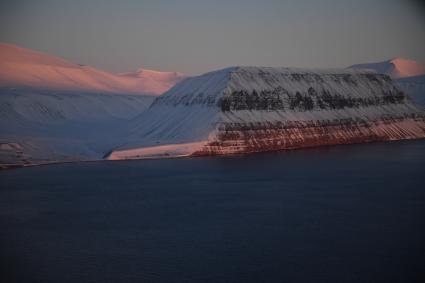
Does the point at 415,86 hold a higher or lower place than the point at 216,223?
higher

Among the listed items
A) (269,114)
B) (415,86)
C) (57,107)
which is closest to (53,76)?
(57,107)

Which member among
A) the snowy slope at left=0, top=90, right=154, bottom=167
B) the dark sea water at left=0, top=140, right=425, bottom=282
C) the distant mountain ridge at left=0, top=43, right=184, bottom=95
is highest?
the distant mountain ridge at left=0, top=43, right=184, bottom=95

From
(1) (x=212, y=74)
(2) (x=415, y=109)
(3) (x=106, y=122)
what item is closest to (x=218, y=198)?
(1) (x=212, y=74)

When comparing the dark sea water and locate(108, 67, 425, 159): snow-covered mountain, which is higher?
locate(108, 67, 425, 159): snow-covered mountain

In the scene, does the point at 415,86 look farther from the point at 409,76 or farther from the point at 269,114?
the point at 269,114

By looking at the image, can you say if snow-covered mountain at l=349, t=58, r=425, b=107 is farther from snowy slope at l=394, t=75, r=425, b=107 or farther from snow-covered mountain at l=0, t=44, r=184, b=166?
snow-covered mountain at l=0, t=44, r=184, b=166

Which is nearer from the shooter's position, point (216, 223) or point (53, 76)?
point (216, 223)

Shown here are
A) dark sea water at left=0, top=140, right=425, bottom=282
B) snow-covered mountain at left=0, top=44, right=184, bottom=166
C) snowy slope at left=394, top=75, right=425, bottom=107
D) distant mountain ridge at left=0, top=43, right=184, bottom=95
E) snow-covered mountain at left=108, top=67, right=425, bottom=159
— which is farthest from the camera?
distant mountain ridge at left=0, top=43, right=184, bottom=95

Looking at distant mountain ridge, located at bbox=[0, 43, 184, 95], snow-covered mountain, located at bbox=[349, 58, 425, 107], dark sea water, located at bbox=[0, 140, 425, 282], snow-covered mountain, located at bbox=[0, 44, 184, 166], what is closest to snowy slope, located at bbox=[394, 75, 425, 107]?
snow-covered mountain, located at bbox=[349, 58, 425, 107]
